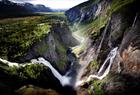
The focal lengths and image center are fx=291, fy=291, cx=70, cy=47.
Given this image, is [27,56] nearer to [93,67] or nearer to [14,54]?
[14,54]

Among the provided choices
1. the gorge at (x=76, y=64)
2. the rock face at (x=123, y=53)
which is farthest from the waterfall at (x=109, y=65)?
the rock face at (x=123, y=53)

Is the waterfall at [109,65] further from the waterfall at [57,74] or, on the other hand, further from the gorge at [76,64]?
the waterfall at [57,74]

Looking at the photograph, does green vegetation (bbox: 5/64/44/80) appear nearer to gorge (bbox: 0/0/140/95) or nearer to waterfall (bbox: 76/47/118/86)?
gorge (bbox: 0/0/140/95)

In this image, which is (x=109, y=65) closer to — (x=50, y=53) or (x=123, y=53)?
(x=123, y=53)

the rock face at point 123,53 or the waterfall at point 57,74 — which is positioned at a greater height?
the rock face at point 123,53

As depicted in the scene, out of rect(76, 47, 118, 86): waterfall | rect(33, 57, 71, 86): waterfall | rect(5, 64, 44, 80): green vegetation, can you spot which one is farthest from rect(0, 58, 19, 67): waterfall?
rect(76, 47, 118, 86): waterfall

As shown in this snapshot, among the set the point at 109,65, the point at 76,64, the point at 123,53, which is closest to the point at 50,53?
the point at 76,64

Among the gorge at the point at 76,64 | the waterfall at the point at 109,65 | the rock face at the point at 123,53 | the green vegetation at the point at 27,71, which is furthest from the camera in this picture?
the waterfall at the point at 109,65

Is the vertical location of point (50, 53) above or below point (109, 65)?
below

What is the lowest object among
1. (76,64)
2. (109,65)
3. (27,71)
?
(76,64)

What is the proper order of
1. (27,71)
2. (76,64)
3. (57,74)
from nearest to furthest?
(27,71), (57,74), (76,64)

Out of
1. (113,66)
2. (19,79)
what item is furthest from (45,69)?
(113,66)
